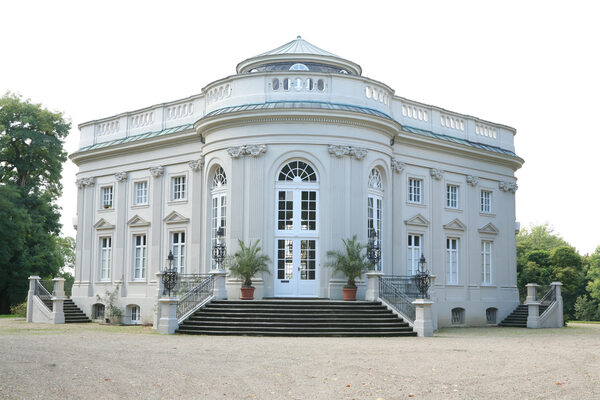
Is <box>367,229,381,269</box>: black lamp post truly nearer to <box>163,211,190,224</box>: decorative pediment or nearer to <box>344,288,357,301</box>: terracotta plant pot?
<box>344,288,357,301</box>: terracotta plant pot

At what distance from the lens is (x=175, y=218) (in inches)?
1124

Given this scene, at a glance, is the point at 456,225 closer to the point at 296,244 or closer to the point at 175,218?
the point at 296,244

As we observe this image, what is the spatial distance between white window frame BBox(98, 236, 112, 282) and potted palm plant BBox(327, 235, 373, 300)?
1161cm

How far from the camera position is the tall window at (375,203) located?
25781 mm

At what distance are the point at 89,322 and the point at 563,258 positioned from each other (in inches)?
1285

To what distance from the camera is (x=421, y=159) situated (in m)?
29.0

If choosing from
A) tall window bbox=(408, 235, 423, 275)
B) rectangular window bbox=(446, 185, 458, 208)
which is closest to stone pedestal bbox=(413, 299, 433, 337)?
tall window bbox=(408, 235, 423, 275)

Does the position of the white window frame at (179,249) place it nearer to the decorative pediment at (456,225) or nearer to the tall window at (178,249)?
the tall window at (178,249)

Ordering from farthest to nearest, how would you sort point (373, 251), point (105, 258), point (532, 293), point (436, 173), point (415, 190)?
point (105, 258) → point (532, 293) → point (436, 173) → point (415, 190) → point (373, 251)

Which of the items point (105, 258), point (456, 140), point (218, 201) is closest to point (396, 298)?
point (218, 201)

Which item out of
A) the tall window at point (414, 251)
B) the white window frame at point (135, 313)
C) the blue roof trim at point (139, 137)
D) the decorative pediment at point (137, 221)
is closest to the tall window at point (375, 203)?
the tall window at point (414, 251)

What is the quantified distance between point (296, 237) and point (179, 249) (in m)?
6.06

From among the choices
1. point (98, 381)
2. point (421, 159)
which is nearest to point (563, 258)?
point (421, 159)

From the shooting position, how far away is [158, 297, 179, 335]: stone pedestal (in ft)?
69.8
